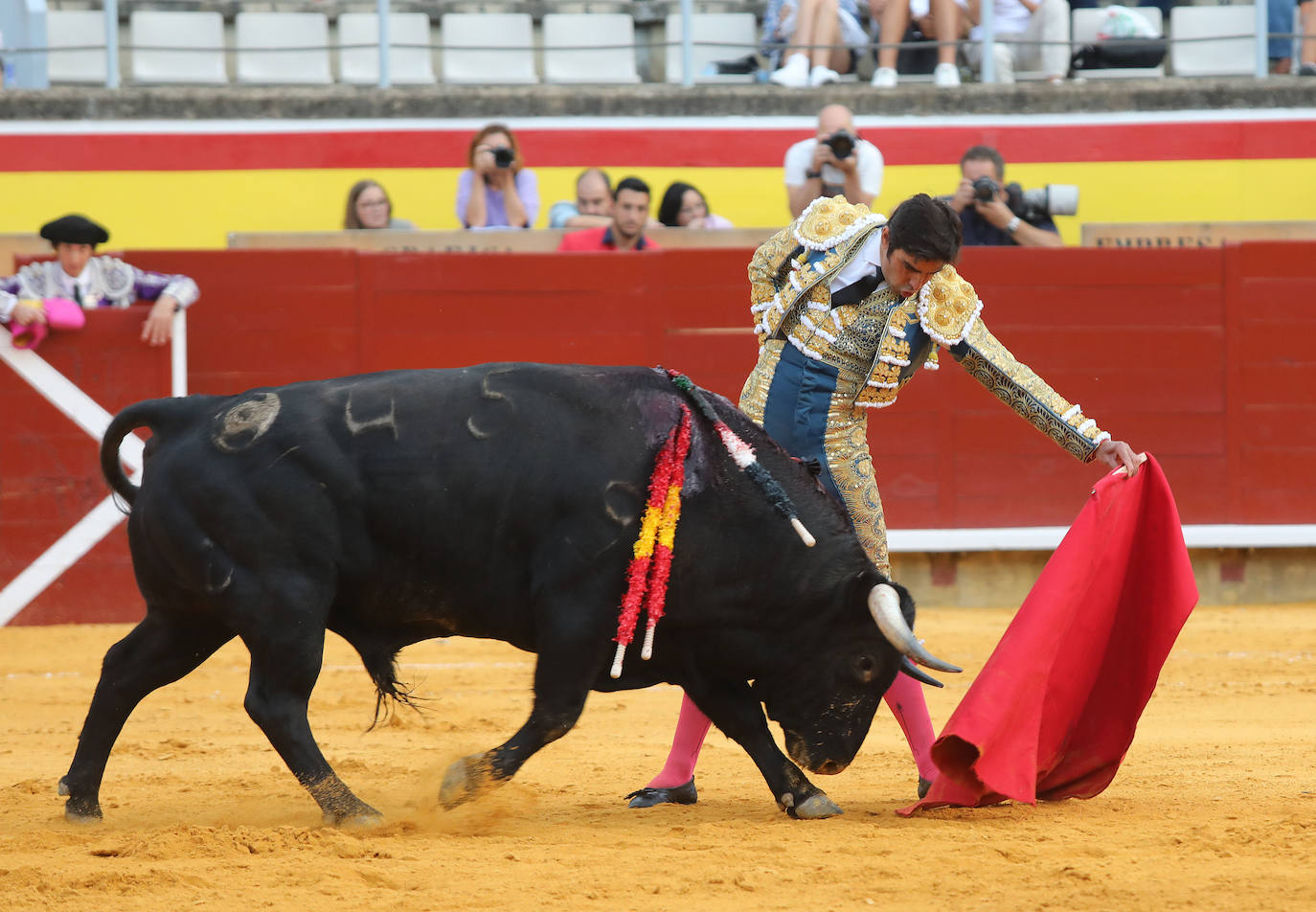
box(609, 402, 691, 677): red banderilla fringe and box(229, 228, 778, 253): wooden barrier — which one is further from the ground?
box(229, 228, 778, 253): wooden barrier

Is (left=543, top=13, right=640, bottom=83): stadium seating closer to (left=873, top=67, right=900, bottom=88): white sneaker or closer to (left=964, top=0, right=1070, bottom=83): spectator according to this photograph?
(left=873, top=67, right=900, bottom=88): white sneaker

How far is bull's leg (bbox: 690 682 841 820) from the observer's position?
11.9ft

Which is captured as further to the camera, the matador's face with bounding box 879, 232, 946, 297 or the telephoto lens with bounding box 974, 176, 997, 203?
the telephoto lens with bounding box 974, 176, 997, 203


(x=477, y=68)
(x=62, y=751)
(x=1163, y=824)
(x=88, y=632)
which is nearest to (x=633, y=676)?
(x=1163, y=824)

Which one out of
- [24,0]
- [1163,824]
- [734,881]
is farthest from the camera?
[24,0]

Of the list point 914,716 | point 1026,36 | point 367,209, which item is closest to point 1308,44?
point 1026,36

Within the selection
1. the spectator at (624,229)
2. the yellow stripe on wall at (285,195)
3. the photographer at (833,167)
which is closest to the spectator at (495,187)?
the spectator at (624,229)

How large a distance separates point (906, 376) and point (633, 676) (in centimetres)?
87

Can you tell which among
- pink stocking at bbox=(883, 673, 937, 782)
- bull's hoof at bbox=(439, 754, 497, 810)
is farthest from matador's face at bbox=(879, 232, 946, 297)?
bull's hoof at bbox=(439, 754, 497, 810)

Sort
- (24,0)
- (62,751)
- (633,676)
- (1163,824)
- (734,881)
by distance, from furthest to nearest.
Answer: (24,0) → (62,751) → (633,676) → (1163,824) → (734,881)

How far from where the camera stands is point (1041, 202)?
7.56 m

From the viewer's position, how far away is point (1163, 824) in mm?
3340

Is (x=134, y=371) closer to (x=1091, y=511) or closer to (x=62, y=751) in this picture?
(x=62, y=751)

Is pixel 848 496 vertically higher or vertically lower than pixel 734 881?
higher
